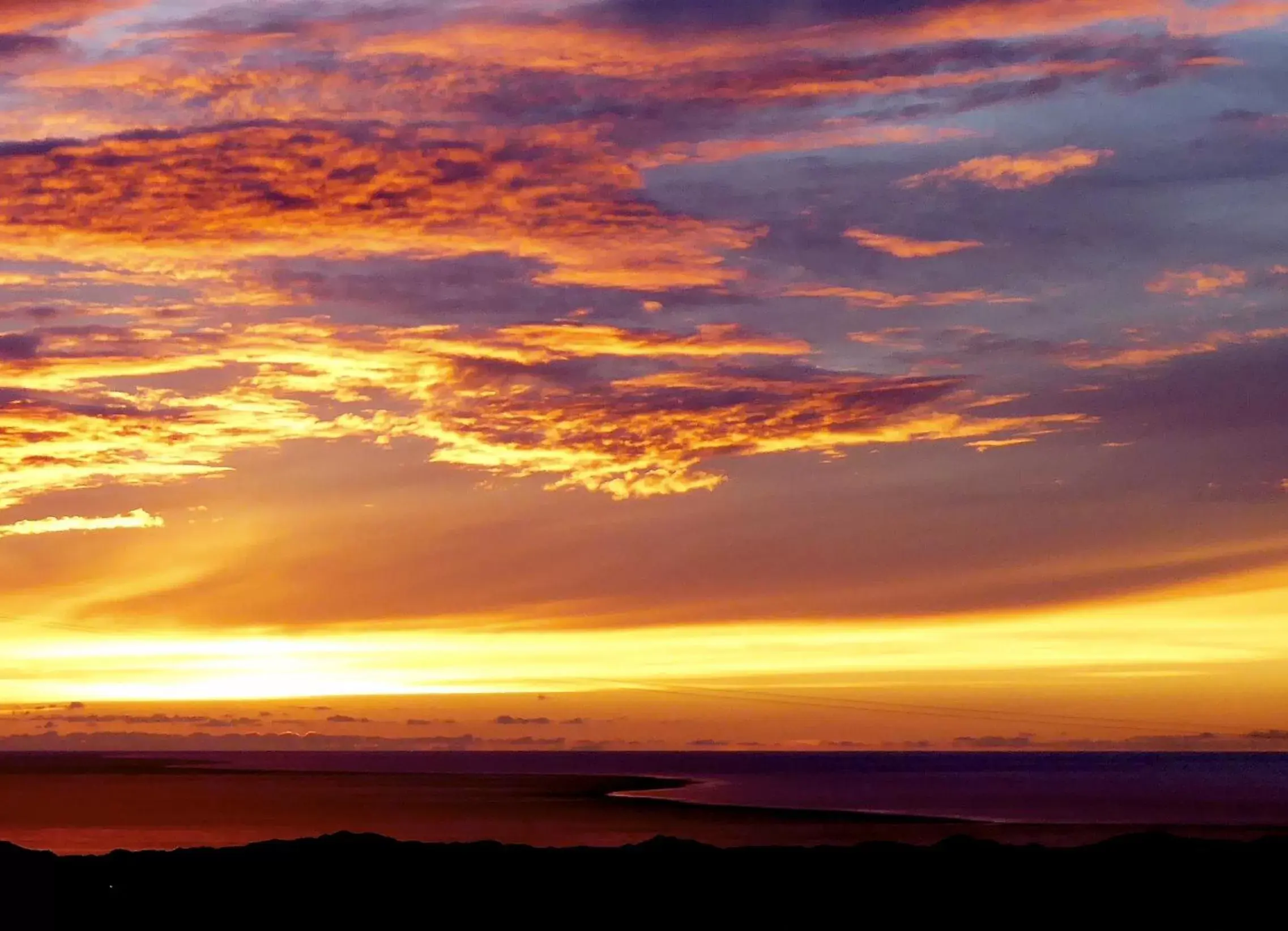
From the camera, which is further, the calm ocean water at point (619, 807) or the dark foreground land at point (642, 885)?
the calm ocean water at point (619, 807)

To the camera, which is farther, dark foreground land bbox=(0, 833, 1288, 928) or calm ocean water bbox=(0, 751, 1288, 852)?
calm ocean water bbox=(0, 751, 1288, 852)

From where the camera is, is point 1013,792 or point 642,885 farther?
point 1013,792

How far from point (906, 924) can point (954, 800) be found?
2651 inches

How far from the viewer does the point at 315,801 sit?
315 feet

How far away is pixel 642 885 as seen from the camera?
1369 inches

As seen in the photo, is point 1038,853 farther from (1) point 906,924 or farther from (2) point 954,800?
(2) point 954,800

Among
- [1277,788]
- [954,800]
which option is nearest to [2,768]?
[954,800]

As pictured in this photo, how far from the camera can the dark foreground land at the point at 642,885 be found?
3123cm

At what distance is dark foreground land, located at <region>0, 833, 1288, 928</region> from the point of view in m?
31.2

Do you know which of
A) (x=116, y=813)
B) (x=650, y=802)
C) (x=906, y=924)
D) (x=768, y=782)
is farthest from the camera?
(x=768, y=782)

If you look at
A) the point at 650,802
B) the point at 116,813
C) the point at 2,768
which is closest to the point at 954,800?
the point at 650,802

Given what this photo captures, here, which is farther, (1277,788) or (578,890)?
(1277,788)

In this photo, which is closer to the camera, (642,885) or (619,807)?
(642,885)

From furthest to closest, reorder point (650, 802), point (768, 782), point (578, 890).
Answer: point (768, 782), point (650, 802), point (578, 890)
